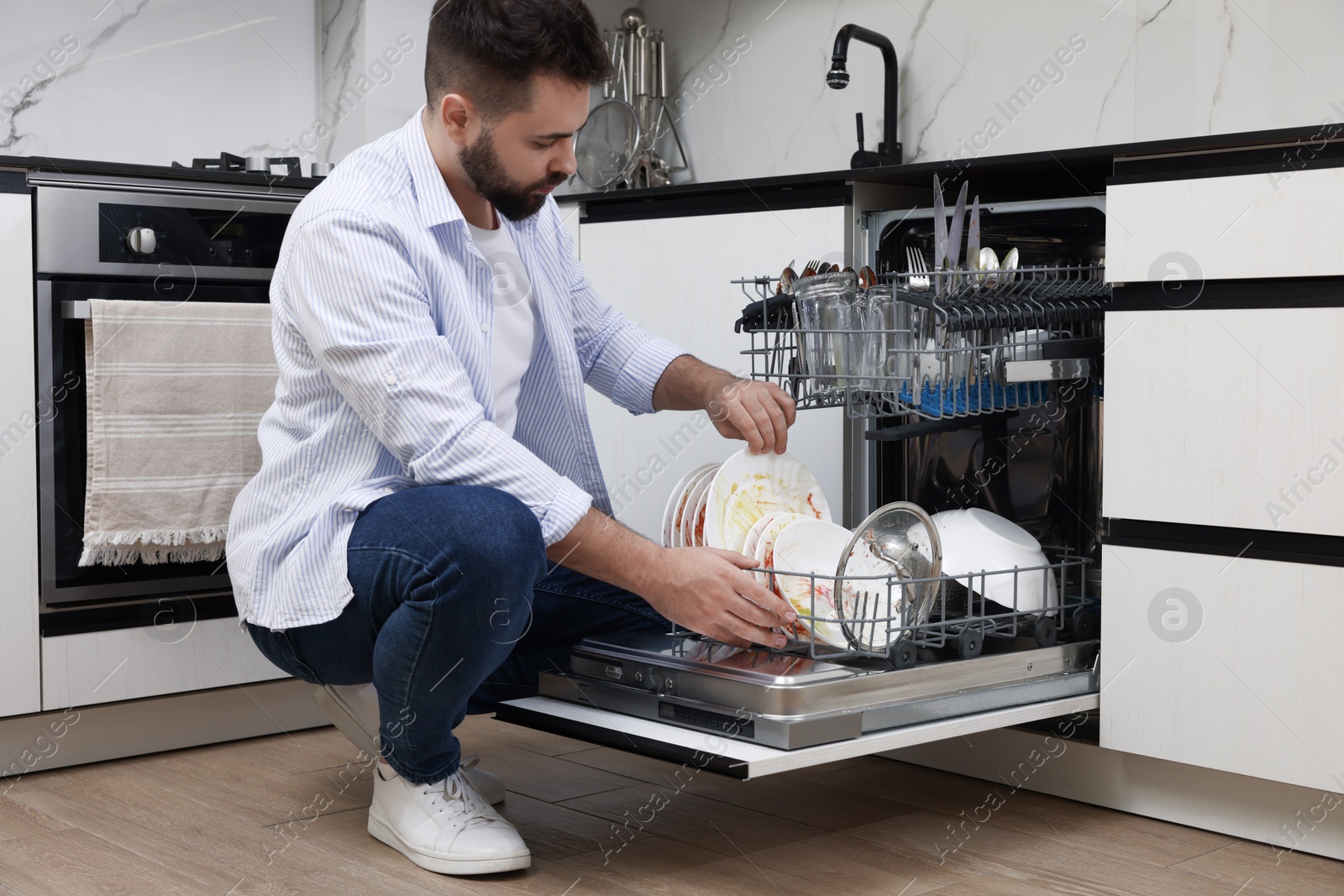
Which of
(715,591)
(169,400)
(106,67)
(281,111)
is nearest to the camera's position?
(715,591)

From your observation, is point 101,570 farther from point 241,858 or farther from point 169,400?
point 241,858

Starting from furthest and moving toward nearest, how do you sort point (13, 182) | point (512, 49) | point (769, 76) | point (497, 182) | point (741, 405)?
A: point (769, 76), point (13, 182), point (741, 405), point (497, 182), point (512, 49)

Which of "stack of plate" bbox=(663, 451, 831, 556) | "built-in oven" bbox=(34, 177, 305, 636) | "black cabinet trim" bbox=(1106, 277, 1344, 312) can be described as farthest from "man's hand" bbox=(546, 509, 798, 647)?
"built-in oven" bbox=(34, 177, 305, 636)

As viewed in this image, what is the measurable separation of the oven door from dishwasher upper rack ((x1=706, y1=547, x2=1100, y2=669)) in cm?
103

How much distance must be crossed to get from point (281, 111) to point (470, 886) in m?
1.81

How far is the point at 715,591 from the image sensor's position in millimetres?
1405

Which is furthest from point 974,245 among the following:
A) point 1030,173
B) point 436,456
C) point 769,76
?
point 769,76

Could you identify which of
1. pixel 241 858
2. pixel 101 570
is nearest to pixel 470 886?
pixel 241 858

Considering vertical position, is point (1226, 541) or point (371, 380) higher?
point (371, 380)

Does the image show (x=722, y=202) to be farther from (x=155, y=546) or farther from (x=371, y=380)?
(x=155, y=546)

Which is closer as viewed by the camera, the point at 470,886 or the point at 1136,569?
the point at 470,886

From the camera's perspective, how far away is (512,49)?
1.47 meters

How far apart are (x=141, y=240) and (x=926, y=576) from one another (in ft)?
4.08

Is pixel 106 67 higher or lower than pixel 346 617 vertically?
higher
